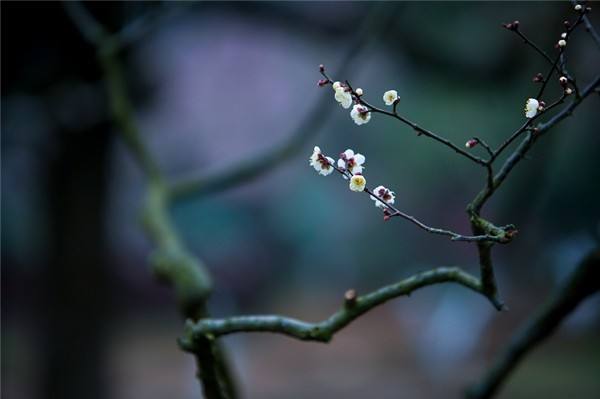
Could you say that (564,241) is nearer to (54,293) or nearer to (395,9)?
(395,9)

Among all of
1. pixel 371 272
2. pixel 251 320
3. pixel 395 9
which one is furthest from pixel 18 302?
pixel 251 320

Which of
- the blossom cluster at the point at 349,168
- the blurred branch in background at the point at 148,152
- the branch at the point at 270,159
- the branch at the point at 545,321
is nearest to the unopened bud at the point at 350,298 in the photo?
the blossom cluster at the point at 349,168

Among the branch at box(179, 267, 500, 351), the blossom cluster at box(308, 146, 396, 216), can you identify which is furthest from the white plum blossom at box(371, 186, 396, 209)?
the branch at box(179, 267, 500, 351)

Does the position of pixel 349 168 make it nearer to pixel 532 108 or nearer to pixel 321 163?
pixel 321 163

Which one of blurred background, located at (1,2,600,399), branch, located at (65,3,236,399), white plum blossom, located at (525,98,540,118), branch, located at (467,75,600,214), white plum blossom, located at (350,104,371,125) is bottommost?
branch, located at (467,75,600,214)

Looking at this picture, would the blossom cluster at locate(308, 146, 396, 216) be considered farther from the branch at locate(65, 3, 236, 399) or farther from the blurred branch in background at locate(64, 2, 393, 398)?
the blurred branch in background at locate(64, 2, 393, 398)

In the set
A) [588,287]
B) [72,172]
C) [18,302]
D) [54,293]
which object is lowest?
[588,287]
